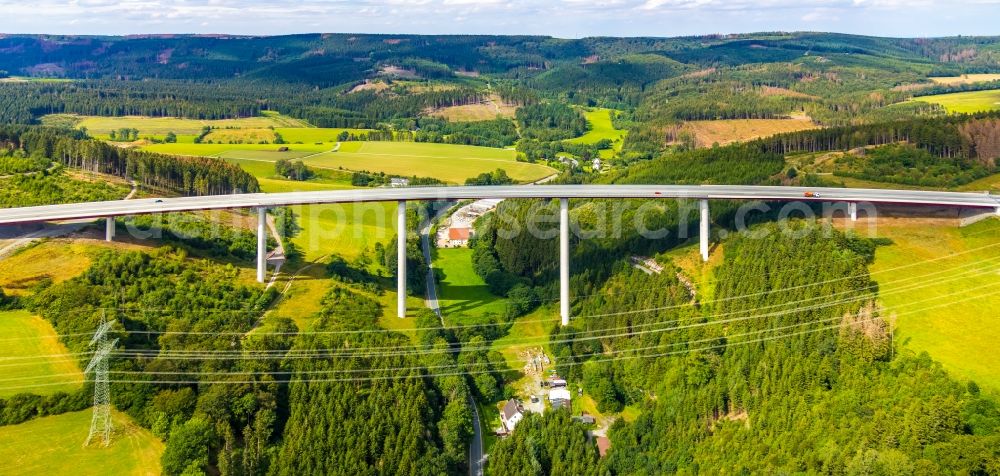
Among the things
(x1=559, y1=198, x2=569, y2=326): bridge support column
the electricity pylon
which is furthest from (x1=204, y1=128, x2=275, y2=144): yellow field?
the electricity pylon

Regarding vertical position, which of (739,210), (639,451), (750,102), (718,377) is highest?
(750,102)

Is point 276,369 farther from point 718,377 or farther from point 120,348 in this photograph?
point 718,377

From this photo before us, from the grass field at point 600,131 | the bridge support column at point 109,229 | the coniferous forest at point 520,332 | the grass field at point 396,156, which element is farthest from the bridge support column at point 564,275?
the grass field at point 600,131

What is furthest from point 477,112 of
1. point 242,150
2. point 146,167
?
point 146,167

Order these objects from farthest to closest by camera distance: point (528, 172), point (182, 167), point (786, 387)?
point (528, 172) → point (182, 167) → point (786, 387)

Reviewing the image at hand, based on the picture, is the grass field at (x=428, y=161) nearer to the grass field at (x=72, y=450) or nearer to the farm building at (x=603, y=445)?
the farm building at (x=603, y=445)

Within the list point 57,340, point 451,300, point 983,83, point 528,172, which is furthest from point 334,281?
point 983,83
